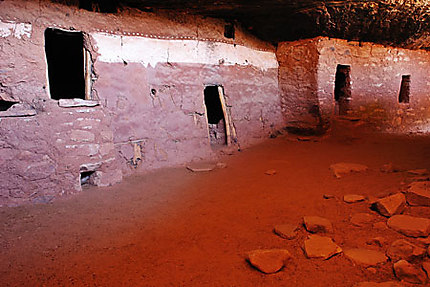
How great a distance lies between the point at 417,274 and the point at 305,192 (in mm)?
1754

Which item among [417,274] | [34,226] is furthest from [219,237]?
[34,226]

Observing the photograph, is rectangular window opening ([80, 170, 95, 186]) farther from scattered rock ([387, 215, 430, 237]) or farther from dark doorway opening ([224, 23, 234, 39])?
dark doorway opening ([224, 23, 234, 39])

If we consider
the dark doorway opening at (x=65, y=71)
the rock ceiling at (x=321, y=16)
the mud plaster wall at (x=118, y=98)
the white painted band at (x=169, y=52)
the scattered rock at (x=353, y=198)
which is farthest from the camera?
the dark doorway opening at (x=65, y=71)

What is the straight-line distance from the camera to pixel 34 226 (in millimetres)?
2896

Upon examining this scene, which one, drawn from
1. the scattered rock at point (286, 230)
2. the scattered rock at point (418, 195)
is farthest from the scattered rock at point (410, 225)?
the scattered rock at point (286, 230)

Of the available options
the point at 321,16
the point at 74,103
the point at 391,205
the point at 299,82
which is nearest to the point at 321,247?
the point at 391,205

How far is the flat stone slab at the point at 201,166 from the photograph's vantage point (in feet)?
15.7

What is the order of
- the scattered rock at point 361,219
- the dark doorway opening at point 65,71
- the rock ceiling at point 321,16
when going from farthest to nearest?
the dark doorway opening at point 65,71, the rock ceiling at point 321,16, the scattered rock at point 361,219

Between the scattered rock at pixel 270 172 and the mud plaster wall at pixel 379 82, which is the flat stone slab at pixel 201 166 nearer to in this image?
the scattered rock at pixel 270 172

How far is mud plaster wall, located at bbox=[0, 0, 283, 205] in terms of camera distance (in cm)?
351

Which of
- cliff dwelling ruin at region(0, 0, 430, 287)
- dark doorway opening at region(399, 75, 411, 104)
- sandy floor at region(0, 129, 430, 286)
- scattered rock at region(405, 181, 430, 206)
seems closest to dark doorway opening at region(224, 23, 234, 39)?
cliff dwelling ruin at region(0, 0, 430, 287)

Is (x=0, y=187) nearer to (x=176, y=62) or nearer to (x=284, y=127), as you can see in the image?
(x=176, y=62)

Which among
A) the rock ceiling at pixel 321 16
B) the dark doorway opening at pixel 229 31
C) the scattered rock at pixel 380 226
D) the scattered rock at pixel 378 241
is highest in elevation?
the rock ceiling at pixel 321 16

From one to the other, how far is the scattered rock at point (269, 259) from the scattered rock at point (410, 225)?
109cm
